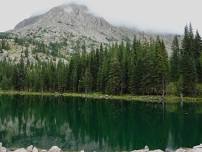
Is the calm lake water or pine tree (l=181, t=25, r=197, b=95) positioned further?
pine tree (l=181, t=25, r=197, b=95)

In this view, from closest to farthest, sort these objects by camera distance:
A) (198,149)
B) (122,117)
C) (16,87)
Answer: (198,149), (122,117), (16,87)

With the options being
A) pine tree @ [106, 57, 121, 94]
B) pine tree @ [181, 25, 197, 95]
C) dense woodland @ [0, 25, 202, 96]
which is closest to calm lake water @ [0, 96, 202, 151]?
pine tree @ [181, 25, 197, 95]

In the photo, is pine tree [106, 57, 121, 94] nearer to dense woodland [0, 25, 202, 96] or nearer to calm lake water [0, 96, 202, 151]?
dense woodland [0, 25, 202, 96]

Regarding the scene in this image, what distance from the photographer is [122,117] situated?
2926 inches

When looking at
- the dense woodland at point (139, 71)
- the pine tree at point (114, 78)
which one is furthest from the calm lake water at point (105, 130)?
the pine tree at point (114, 78)

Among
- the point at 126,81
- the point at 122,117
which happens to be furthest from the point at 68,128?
the point at 126,81

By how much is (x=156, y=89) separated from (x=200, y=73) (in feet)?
49.4

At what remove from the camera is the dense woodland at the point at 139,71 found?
117688mm

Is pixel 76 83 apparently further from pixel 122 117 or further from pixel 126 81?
pixel 122 117

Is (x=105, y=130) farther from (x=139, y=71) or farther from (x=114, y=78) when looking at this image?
(x=114, y=78)

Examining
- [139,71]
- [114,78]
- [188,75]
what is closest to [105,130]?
[188,75]

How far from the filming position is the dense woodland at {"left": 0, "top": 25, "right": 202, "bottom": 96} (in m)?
118

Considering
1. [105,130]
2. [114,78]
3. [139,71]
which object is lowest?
[105,130]

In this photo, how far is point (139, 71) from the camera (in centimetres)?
12600
